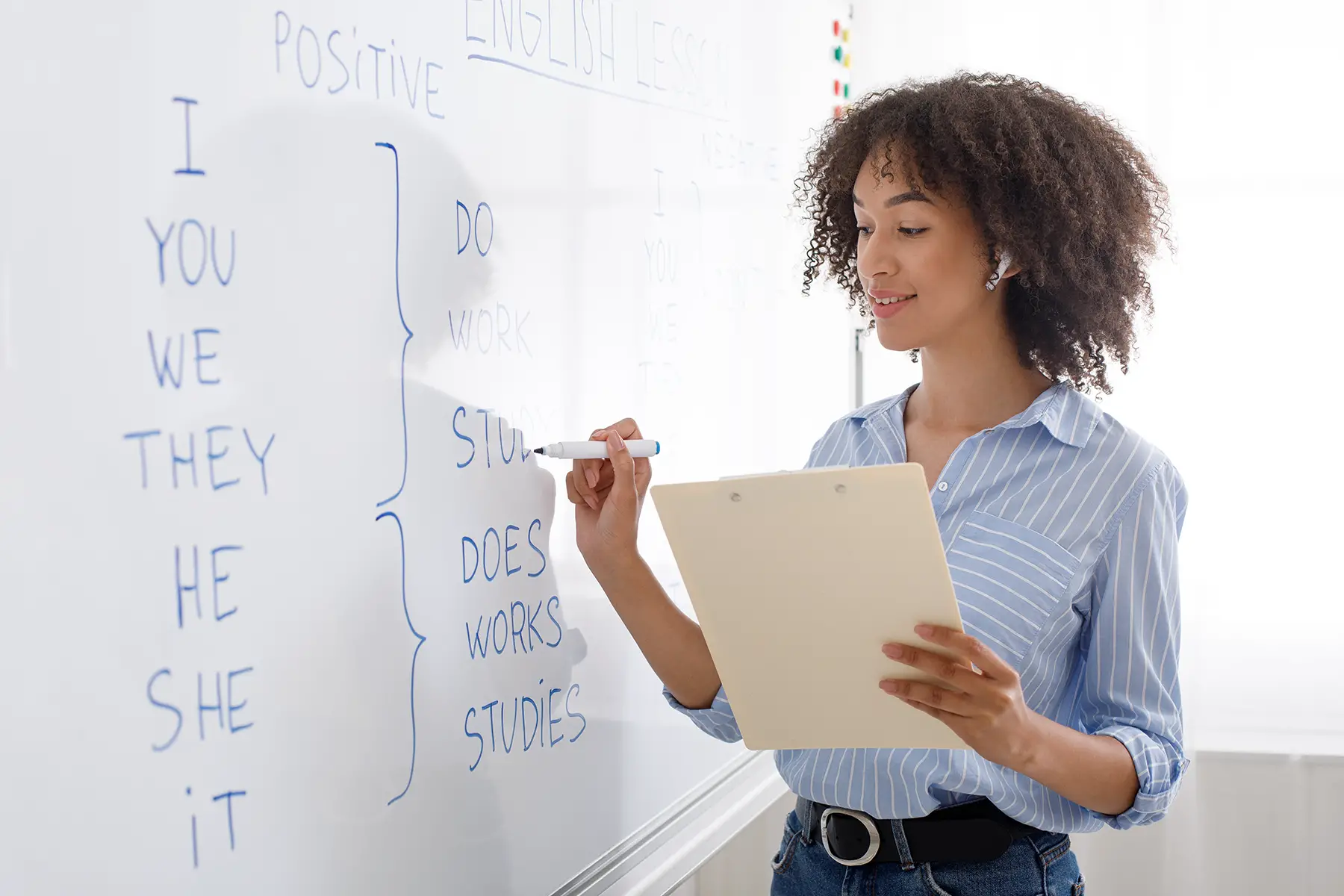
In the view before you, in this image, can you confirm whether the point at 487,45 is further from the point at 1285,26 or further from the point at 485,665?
the point at 1285,26

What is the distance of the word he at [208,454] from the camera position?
667 millimetres

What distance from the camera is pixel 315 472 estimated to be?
0.80m

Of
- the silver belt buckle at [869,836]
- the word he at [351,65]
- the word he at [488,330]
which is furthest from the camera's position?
the silver belt buckle at [869,836]

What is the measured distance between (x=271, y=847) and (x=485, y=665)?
0.26 meters

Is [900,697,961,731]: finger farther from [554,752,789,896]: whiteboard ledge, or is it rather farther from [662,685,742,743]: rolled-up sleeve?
[554,752,789,896]: whiteboard ledge

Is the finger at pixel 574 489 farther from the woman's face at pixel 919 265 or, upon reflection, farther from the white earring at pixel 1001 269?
the white earring at pixel 1001 269

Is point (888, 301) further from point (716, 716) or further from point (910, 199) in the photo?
point (716, 716)

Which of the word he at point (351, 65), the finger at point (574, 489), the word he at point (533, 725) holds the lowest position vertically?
the word he at point (533, 725)

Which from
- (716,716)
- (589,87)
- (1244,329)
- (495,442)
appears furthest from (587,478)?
(1244,329)

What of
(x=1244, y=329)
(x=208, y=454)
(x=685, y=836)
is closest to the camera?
(x=208, y=454)

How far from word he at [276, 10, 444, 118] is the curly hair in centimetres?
48

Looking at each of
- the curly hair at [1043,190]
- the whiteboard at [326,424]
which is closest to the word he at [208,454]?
the whiteboard at [326,424]

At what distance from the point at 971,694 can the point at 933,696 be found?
3 cm

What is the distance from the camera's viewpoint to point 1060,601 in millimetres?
1044
